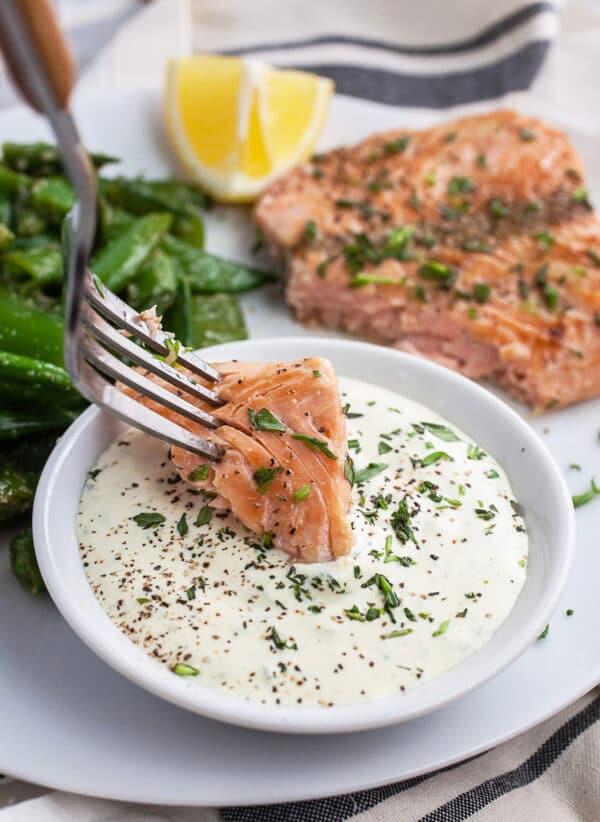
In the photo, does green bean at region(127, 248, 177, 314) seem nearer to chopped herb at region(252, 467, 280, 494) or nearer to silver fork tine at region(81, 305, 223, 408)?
silver fork tine at region(81, 305, 223, 408)

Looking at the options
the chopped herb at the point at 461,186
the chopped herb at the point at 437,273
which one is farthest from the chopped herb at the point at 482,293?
the chopped herb at the point at 461,186

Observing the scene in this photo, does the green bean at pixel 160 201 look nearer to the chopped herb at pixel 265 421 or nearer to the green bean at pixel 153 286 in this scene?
the green bean at pixel 153 286

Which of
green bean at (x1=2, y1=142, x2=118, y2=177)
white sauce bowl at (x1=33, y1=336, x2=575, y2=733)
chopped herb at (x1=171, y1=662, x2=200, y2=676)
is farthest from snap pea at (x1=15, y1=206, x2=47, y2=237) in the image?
chopped herb at (x1=171, y1=662, x2=200, y2=676)

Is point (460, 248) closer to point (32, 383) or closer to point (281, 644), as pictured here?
point (32, 383)

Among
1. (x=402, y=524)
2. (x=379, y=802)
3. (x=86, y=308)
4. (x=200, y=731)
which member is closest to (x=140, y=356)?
(x=86, y=308)

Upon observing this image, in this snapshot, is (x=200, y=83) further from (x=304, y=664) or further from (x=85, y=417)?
(x=304, y=664)
